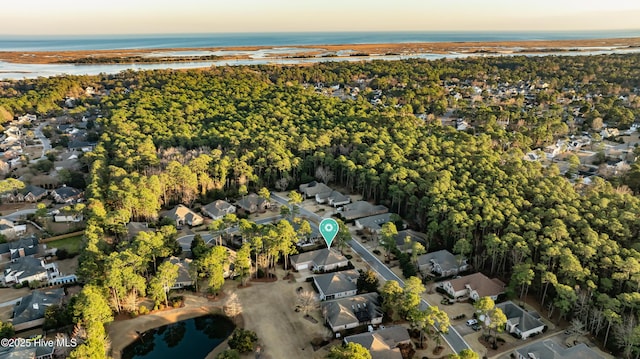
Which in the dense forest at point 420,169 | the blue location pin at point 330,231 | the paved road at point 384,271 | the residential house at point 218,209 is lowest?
the paved road at point 384,271

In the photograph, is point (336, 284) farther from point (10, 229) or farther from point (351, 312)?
point (10, 229)

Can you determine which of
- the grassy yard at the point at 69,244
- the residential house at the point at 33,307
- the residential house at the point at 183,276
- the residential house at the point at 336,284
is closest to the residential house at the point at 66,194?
the grassy yard at the point at 69,244

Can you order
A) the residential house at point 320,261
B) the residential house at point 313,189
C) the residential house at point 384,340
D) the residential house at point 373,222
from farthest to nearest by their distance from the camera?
the residential house at point 313,189
the residential house at point 373,222
the residential house at point 320,261
the residential house at point 384,340

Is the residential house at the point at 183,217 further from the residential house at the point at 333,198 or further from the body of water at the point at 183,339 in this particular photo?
the body of water at the point at 183,339

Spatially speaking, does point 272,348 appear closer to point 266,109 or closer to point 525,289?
point 525,289

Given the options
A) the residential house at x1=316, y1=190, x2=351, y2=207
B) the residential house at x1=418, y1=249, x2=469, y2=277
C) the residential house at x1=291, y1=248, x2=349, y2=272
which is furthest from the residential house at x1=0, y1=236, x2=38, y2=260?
the residential house at x1=418, y1=249, x2=469, y2=277

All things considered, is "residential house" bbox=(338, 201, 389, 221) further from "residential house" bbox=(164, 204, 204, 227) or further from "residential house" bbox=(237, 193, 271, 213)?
"residential house" bbox=(164, 204, 204, 227)

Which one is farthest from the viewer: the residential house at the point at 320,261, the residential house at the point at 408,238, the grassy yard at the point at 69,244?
the grassy yard at the point at 69,244
